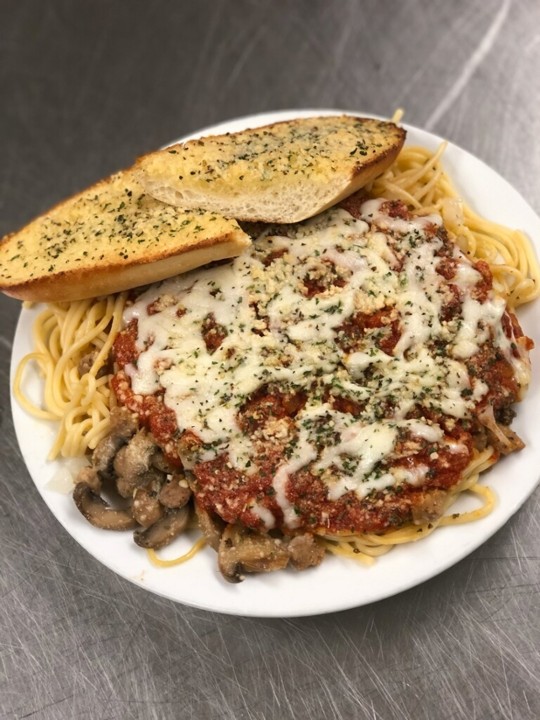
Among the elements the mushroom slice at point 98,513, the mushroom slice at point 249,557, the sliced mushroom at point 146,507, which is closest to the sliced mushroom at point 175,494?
the sliced mushroom at point 146,507

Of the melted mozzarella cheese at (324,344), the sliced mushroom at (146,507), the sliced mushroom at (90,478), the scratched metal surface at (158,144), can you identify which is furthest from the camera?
the scratched metal surface at (158,144)

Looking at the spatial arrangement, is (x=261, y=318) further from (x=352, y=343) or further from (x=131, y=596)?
(x=131, y=596)

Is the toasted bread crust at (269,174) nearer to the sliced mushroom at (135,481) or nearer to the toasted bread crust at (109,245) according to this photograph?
the toasted bread crust at (109,245)

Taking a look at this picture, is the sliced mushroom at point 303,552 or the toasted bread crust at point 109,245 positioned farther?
the toasted bread crust at point 109,245

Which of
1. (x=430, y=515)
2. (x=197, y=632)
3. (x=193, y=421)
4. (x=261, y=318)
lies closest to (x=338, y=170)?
(x=261, y=318)

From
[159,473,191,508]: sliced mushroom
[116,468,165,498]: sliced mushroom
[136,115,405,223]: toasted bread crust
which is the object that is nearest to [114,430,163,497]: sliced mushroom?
[116,468,165,498]: sliced mushroom

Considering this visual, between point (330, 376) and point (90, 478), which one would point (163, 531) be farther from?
point (330, 376)

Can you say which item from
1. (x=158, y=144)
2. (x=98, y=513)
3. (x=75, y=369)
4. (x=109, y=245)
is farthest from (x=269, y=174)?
(x=158, y=144)

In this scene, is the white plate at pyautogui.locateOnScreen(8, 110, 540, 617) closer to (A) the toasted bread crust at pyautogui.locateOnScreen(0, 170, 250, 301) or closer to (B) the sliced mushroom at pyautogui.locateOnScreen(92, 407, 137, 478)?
(B) the sliced mushroom at pyautogui.locateOnScreen(92, 407, 137, 478)
